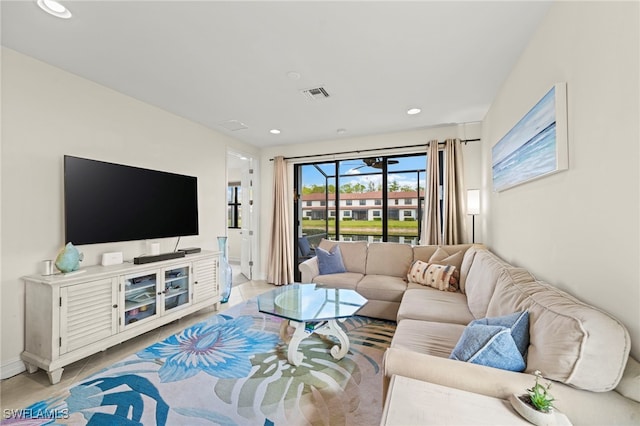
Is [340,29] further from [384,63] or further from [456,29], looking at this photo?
[456,29]

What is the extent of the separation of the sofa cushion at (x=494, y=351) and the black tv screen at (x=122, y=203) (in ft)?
9.90

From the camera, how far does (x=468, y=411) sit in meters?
0.93

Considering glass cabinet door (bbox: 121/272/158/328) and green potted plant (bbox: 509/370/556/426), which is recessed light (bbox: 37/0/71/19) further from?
green potted plant (bbox: 509/370/556/426)

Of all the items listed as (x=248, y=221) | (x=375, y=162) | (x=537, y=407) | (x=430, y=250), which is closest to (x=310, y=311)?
(x=537, y=407)

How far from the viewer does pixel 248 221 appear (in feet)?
16.9

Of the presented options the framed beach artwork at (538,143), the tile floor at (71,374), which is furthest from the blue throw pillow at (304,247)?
the framed beach artwork at (538,143)

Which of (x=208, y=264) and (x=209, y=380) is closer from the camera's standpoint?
(x=209, y=380)

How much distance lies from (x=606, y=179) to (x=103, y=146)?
376 centimetres

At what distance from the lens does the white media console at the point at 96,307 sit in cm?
199

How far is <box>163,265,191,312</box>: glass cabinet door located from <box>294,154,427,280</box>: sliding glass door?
2186mm

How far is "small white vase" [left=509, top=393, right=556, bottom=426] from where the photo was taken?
0.86m

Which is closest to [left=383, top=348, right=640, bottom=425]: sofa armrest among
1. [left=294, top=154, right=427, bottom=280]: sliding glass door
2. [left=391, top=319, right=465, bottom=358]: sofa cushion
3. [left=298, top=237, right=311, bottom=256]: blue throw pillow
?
[left=391, top=319, right=465, bottom=358]: sofa cushion

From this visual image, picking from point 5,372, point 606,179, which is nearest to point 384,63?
point 606,179

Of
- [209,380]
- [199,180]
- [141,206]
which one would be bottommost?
[209,380]
